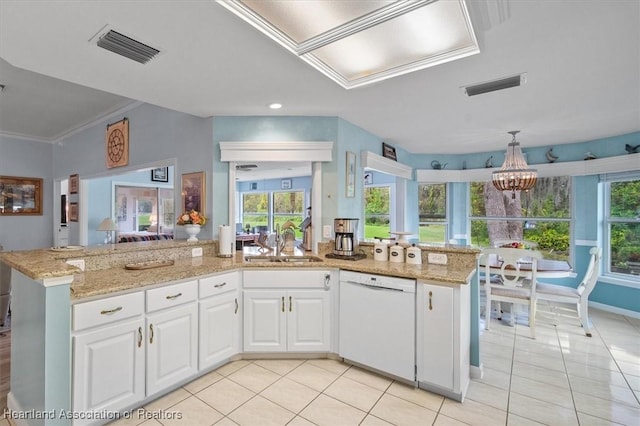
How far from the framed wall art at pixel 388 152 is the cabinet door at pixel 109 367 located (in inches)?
144

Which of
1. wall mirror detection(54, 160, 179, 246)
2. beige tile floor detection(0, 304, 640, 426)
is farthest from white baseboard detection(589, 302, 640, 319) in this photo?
wall mirror detection(54, 160, 179, 246)

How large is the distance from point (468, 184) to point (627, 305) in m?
2.84

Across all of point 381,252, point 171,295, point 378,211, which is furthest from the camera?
point 378,211

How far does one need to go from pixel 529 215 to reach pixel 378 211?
2676mm

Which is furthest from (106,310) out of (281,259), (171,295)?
(281,259)

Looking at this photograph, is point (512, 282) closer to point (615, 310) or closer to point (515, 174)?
point (515, 174)

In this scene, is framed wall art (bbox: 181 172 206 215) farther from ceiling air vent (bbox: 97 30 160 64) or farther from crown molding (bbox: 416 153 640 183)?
crown molding (bbox: 416 153 640 183)

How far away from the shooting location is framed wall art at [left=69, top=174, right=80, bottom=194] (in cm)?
529

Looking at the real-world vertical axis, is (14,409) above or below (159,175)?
below

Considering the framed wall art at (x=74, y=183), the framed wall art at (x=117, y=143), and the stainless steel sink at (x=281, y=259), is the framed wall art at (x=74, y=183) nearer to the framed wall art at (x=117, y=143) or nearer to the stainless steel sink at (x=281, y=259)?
the framed wall art at (x=117, y=143)

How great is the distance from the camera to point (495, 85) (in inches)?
100

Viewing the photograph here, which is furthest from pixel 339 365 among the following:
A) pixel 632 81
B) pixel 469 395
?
pixel 632 81

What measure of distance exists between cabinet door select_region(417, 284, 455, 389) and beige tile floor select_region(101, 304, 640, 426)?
0.17 m

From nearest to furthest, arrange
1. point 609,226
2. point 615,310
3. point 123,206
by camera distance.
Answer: point 615,310, point 609,226, point 123,206
